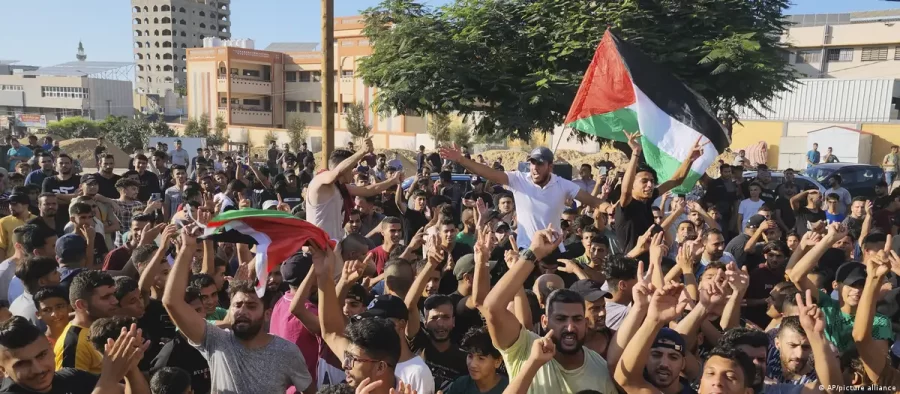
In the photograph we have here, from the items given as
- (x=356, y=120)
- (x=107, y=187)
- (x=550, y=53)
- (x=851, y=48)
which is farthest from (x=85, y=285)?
(x=851, y=48)

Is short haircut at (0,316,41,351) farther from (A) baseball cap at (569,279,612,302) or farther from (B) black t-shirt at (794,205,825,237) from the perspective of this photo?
(B) black t-shirt at (794,205,825,237)

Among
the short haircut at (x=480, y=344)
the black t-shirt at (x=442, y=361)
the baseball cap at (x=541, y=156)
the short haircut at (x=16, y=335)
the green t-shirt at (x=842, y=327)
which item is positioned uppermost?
the baseball cap at (x=541, y=156)

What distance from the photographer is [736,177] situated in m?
12.0

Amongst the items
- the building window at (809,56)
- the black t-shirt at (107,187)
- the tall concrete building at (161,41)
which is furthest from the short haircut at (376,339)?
the tall concrete building at (161,41)

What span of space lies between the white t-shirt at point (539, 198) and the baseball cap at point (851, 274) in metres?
2.11

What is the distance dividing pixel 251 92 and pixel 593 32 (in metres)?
45.8

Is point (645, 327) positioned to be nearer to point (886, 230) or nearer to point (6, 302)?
point (6, 302)

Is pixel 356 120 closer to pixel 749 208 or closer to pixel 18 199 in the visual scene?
pixel 749 208

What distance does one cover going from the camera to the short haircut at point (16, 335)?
326 cm

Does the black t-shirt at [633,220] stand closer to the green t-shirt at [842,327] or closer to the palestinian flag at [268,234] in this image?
the green t-shirt at [842,327]

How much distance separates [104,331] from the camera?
3.74 meters

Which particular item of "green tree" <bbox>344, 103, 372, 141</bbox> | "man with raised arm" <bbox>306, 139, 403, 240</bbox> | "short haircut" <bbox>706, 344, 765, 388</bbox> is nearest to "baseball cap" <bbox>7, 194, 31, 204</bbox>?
"man with raised arm" <bbox>306, 139, 403, 240</bbox>

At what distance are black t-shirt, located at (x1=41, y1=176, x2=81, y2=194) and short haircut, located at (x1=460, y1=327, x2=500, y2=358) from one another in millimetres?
7169

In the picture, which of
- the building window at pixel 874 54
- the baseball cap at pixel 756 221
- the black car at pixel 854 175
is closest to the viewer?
the baseball cap at pixel 756 221
